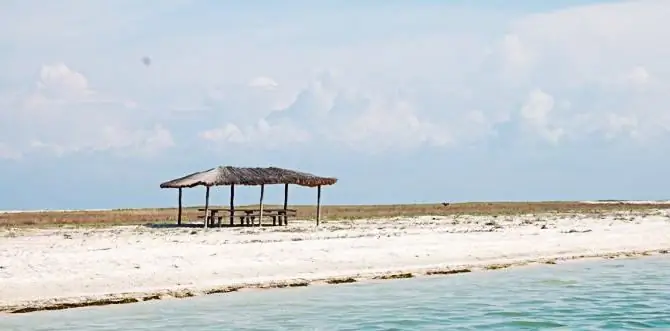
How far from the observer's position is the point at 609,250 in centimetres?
2317

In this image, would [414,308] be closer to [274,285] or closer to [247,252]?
[274,285]

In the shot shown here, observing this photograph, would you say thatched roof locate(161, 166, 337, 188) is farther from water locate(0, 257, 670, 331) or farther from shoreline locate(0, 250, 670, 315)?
water locate(0, 257, 670, 331)

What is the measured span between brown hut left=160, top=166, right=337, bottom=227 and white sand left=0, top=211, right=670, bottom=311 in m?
2.04

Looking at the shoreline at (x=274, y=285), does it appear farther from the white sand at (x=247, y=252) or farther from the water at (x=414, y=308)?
the water at (x=414, y=308)

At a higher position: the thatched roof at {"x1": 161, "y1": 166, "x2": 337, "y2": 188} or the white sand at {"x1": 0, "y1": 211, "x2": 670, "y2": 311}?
the thatched roof at {"x1": 161, "y1": 166, "x2": 337, "y2": 188}

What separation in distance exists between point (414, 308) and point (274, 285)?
2.61 metres

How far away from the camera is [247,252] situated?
19.0 m

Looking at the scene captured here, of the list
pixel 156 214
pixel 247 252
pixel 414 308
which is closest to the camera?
pixel 414 308

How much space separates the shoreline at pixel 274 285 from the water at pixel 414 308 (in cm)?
25

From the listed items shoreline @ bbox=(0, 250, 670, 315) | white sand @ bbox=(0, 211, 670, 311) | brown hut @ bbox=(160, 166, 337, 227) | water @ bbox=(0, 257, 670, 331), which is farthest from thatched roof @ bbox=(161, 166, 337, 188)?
water @ bbox=(0, 257, 670, 331)

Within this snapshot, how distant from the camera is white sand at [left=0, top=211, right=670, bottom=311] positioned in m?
14.9

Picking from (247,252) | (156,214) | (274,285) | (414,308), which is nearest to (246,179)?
(247,252)

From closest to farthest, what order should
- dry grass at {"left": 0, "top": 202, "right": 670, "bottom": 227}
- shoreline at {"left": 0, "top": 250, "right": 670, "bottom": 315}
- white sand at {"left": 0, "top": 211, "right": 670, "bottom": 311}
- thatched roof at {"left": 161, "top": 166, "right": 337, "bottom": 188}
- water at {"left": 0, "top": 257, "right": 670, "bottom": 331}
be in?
water at {"left": 0, "top": 257, "right": 670, "bottom": 331} → shoreline at {"left": 0, "top": 250, "right": 670, "bottom": 315} → white sand at {"left": 0, "top": 211, "right": 670, "bottom": 311} → thatched roof at {"left": 161, "top": 166, "right": 337, "bottom": 188} → dry grass at {"left": 0, "top": 202, "right": 670, "bottom": 227}

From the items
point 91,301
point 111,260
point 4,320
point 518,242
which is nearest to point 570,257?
point 518,242
